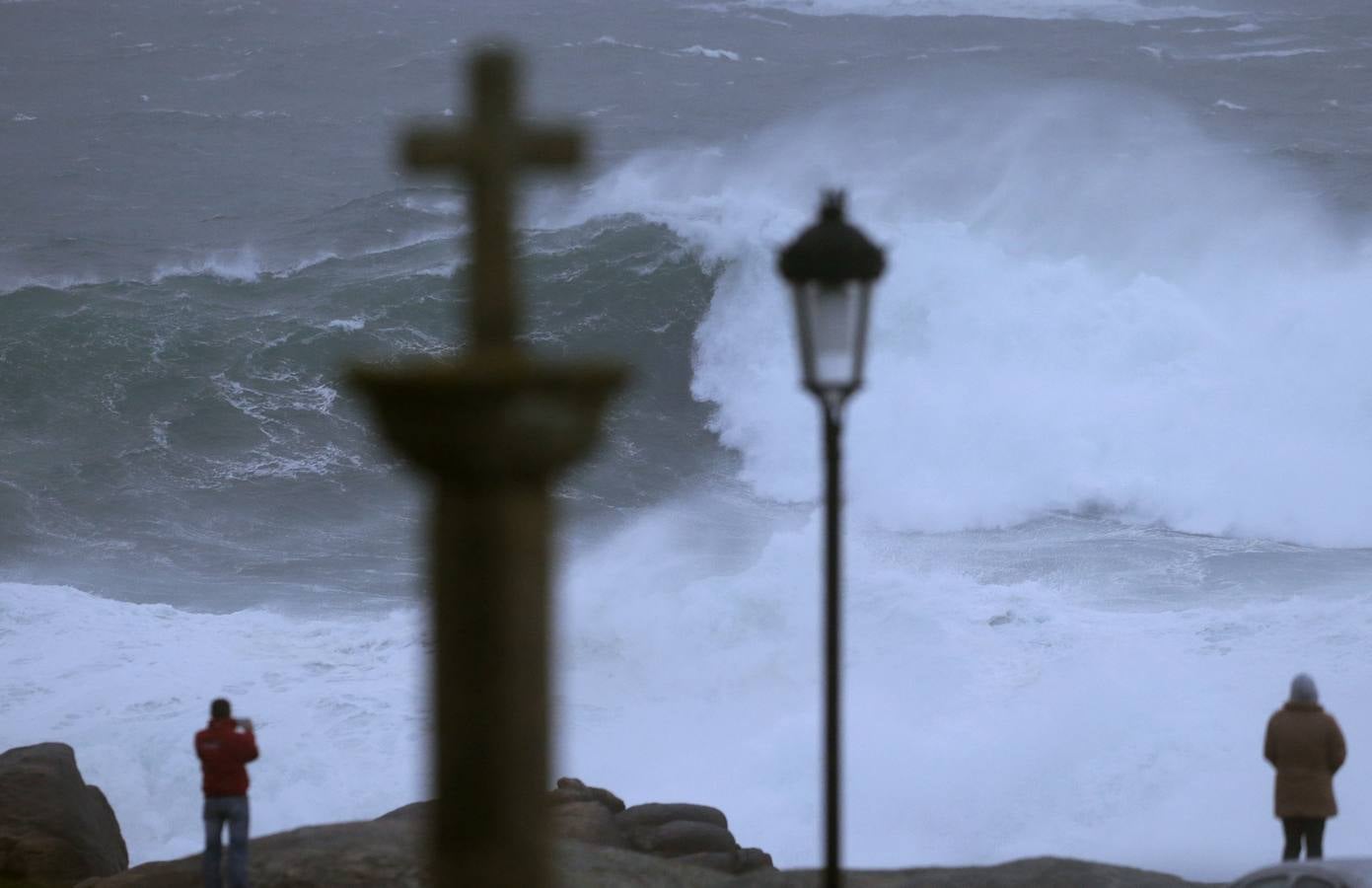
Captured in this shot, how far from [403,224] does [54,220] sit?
27.3 feet

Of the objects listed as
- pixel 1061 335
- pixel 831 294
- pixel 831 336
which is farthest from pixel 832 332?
pixel 1061 335

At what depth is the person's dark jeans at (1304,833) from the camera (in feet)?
25.7

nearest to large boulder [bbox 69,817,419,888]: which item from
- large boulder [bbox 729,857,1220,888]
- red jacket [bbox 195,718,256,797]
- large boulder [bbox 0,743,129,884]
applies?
red jacket [bbox 195,718,256,797]

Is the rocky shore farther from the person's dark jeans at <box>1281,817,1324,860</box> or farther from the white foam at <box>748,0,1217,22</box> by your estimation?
the white foam at <box>748,0,1217,22</box>

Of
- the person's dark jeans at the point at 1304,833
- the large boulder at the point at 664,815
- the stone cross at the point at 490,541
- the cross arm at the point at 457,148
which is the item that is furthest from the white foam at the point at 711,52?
the stone cross at the point at 490,541

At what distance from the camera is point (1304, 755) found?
7.77 m

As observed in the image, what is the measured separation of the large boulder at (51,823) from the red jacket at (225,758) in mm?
2242

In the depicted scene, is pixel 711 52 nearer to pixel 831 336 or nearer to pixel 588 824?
pixel 588 824

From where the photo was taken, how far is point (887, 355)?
28562 millimetres

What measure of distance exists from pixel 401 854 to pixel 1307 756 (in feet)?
13.1

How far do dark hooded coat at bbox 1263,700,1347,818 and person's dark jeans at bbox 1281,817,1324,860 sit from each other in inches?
2.6

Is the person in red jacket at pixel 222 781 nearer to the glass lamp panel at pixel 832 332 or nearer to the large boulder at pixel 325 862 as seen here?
the large boulder at pixel 325 862

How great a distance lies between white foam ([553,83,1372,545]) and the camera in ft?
76.5

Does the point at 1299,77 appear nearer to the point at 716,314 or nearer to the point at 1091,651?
the point at 716,314
